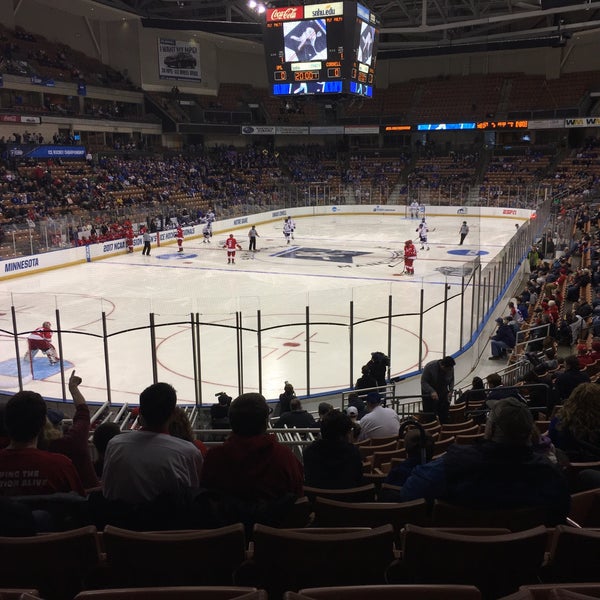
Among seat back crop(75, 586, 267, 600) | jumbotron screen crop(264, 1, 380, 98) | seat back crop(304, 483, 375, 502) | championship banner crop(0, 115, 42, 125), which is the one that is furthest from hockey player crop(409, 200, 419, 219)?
seat back crop(75, 586, 267, 600)

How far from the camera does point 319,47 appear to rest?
23156 mm

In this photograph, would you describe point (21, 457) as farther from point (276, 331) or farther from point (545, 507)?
point (276, 331)

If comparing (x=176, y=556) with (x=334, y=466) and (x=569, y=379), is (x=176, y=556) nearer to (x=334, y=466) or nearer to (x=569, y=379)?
(x=334, y=466)

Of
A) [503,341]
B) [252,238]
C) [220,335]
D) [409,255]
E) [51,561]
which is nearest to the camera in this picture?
[51,561]

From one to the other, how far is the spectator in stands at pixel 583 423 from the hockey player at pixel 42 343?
8.83 meters

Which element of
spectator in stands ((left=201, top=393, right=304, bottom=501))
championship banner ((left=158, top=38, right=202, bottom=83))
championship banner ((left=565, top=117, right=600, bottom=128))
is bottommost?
spectator in stands ((left=201, top=393, right=304, bottom=501))

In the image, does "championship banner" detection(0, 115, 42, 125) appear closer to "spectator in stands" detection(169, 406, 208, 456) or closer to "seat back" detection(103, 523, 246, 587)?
"spectator in stands" detection(169, 406, 208, 456)

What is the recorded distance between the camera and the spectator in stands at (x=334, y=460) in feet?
11.8

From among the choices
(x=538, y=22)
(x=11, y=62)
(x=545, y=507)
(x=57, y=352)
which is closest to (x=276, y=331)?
(x=57, y=352)

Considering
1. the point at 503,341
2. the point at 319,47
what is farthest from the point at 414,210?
the point at 503,341

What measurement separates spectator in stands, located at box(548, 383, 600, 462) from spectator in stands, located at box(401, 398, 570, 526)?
3.90ft

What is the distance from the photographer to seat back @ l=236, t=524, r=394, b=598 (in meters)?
2.31

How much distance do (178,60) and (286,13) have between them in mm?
26551

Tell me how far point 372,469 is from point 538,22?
53460 mm
